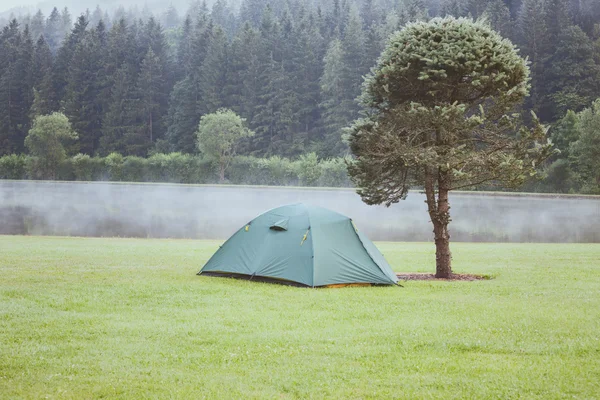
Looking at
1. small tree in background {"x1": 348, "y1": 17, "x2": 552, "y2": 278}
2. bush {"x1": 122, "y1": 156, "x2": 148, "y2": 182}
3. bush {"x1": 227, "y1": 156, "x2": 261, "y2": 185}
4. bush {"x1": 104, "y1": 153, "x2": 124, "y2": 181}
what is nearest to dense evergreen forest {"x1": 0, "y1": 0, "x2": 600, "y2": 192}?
bush {"x1": 227, "y1": 156, "x2": 261, "y2": 185}

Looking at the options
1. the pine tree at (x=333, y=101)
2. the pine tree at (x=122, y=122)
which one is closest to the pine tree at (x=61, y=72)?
the pine tree at (x=122, y=122)

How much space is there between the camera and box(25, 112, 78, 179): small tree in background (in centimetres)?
7356

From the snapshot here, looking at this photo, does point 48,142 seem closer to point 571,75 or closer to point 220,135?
point 220,135

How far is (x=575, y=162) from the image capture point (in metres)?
56.0

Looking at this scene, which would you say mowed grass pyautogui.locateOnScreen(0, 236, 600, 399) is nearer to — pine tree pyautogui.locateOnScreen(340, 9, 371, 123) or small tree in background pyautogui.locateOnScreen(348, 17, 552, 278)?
small tree in background pyautogui.locateOnScreen(348, 17, 552, 278)

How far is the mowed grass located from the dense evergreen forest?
56810 mm

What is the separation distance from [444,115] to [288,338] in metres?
7.29

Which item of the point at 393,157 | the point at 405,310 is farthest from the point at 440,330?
the point at 393,157

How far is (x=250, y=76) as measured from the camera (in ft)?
280

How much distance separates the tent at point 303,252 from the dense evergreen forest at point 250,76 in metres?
55.0

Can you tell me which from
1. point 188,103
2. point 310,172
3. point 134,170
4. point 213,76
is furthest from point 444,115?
point 188,103

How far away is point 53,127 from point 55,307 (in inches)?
2713

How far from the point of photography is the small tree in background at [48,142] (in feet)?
241

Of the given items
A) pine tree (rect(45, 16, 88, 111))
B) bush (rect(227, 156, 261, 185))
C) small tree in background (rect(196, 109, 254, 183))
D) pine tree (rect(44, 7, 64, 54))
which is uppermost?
pine tree (rect(44, 7, 64, 54))
